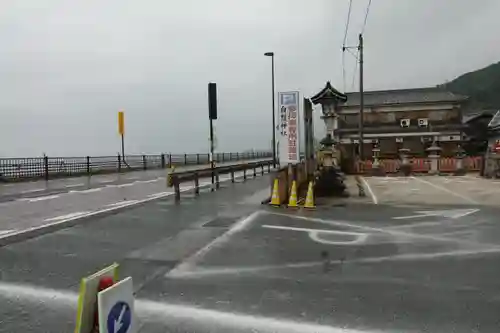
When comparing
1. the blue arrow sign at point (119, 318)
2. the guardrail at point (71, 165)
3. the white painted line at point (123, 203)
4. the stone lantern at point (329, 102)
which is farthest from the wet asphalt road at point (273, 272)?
the stone lantern at point (329, 102)

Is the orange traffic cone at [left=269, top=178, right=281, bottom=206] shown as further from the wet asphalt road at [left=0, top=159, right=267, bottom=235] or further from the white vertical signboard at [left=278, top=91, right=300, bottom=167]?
the wet asphalt road at [left=0, top=159, right=267, bottom=235]

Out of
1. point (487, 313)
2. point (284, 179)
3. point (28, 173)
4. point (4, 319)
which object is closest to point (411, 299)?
point (487, 313)

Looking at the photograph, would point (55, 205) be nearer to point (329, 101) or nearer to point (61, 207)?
point (61, 207)

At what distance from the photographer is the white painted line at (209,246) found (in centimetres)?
630

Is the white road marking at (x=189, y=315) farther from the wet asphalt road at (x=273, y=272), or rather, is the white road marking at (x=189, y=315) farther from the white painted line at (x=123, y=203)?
the white painted line at (x=123, y=203)

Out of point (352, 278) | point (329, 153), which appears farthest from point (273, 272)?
point (329, 153)

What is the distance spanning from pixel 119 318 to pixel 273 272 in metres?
3.89

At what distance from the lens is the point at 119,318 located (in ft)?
8.10

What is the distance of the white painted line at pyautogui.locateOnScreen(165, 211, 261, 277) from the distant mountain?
7261 cm

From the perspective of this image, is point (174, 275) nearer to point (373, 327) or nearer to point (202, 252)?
point (202, 252)

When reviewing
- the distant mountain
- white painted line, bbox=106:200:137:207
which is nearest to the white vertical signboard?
white painted line, bbox=106:200:137:207

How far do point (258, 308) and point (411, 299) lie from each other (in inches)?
70.6

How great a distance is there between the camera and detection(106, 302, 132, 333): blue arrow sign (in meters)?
2.38

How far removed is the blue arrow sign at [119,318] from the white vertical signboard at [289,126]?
43.2 ft
